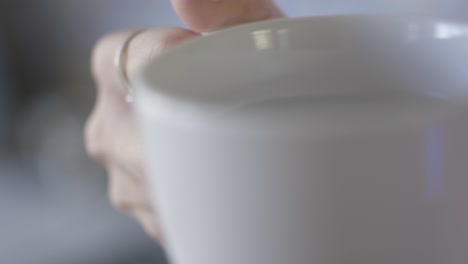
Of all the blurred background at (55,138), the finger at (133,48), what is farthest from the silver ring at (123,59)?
the blurred background at (55,138)

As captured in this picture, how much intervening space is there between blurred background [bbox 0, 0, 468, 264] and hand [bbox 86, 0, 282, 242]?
43 cm

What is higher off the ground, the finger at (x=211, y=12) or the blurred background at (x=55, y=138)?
the finger at (x=211, y=12)

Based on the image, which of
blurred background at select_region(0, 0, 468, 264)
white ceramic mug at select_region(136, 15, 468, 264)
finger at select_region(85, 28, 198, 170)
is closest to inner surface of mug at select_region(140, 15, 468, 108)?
white ceramic mug at select_region(136, 15, 468, 264)

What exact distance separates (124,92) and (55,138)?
81 centimetres

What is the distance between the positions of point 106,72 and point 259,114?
326 mm

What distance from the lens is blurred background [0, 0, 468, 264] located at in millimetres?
1063

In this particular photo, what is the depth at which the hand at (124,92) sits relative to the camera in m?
0.34

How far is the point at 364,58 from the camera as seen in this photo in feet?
0.86

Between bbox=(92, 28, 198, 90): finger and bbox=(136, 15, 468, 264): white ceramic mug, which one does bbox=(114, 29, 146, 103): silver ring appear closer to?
bbox=(92, 28, 198, 90): finger

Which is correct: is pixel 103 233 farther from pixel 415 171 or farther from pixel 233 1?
pixel 415 171

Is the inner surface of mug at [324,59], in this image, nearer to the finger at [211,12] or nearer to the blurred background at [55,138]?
the finger at [211,12]

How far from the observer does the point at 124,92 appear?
45cm

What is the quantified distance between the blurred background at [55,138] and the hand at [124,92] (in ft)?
1.40

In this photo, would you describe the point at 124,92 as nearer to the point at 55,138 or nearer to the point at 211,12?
the point at 211,12
